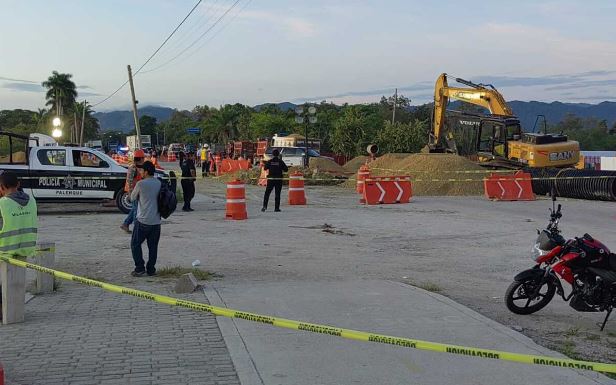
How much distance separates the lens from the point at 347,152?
169 feet

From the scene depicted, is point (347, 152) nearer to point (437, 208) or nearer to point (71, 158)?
point (437, 208)

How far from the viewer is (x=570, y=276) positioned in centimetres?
704

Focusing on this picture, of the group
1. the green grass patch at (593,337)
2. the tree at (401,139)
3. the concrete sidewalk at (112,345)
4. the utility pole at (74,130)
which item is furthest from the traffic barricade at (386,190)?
the utility pole at (74,130)

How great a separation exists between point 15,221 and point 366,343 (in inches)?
154

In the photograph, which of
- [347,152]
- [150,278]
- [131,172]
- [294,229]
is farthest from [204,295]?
[347,152]

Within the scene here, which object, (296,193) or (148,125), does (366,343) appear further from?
(148,125)

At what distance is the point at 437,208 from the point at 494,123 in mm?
11764

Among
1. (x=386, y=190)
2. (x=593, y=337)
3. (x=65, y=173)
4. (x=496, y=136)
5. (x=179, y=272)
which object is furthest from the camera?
(x=496, y=136)

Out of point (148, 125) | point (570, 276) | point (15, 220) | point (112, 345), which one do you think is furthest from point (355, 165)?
point (148, 125)

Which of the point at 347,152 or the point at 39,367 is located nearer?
the point at 39,367

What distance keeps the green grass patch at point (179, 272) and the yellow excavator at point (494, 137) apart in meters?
22.1

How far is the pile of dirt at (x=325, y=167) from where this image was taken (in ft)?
117

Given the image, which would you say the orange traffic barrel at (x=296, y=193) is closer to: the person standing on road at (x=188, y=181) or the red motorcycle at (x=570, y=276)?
the person standing on road at (x=188, y=181)

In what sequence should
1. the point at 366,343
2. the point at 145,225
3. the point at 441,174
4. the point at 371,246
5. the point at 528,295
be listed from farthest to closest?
the point at 441,174 < the point at 371,246 < the point at 145,225 < the point at 528,295 < the point at 366,343
